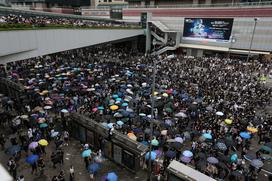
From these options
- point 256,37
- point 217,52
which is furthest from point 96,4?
point 256,37

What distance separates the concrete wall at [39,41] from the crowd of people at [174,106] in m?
3.23

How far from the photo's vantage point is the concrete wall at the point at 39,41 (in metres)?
17.9

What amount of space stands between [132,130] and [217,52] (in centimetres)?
3480

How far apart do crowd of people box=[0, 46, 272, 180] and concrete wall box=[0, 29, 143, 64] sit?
3.23m

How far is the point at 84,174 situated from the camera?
39.7 feet

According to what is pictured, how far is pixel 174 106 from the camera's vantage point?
19125mm

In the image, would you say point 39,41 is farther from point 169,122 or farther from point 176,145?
point 176,145

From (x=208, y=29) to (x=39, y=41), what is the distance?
33.6m

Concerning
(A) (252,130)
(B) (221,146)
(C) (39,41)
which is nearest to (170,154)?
(B) (221,146)

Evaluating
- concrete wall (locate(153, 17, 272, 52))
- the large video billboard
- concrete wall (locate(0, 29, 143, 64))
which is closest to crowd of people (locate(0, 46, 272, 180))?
concrete wall (locate(0, 29, 143, 64))

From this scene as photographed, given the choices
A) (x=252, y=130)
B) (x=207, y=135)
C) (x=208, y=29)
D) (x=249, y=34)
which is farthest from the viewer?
(x=208, y=29)

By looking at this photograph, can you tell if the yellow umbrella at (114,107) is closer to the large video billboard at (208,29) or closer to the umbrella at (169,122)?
the umbrella at (169,122)

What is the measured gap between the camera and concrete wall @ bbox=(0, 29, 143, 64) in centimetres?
1788

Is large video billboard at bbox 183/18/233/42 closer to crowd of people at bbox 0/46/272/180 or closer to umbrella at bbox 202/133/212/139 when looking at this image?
crowd of people at bbox 0/46/272/180
